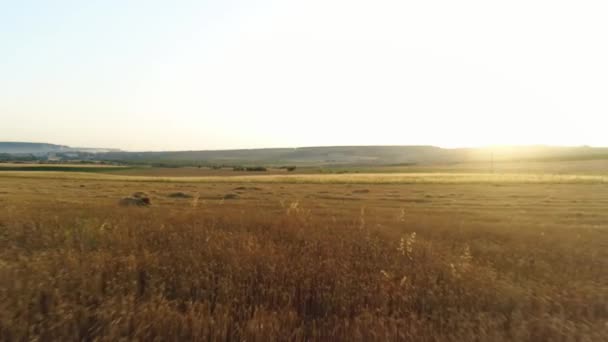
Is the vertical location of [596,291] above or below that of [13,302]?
below

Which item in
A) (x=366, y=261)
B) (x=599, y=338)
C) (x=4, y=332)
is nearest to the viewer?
(x=4, y=332)

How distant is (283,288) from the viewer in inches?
148

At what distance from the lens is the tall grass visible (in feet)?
9.72

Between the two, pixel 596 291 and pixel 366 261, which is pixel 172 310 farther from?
pixel 596 291

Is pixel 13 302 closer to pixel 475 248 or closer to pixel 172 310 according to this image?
pixel 172 310

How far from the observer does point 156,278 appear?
3.85 m

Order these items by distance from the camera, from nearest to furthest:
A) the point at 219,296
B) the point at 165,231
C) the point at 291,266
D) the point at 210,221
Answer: the point at 219,296 < the point at 291,266 < the point at 165,231 < the point at 210,221

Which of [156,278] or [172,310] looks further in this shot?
[156,278]

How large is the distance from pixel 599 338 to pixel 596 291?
3.85 feet

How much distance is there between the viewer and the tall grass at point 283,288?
2.96 m

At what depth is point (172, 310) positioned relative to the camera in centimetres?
320

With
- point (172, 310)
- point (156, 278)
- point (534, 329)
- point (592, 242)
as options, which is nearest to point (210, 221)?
point (156, 278)

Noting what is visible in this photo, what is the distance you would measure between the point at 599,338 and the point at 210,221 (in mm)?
5538

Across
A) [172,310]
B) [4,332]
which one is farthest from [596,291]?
[4,332]
